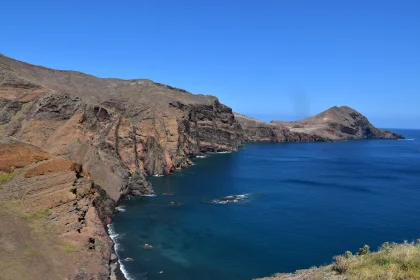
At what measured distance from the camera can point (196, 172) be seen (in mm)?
112312

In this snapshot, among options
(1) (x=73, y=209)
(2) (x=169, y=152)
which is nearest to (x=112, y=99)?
(2) (x=169, y=152)

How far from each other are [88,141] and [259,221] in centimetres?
3566

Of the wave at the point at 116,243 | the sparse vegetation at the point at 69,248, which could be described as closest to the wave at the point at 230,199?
the wave at the point at 116,243

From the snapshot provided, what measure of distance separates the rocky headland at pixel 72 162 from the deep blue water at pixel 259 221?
5549 mm

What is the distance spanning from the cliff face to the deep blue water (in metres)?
6.04

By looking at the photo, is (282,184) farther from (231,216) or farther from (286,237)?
(286,237)

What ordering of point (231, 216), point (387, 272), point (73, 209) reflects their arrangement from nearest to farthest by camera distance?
point (387, 272), point (73, 209), point (231, 216)

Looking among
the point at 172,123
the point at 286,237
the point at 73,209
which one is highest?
the point at 172,123

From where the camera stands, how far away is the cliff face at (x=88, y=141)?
149 ft

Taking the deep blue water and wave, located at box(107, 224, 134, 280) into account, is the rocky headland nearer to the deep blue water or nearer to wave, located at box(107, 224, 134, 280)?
wave, located at box(107, 224, 134, 280)

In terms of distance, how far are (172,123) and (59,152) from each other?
6243 centimetres

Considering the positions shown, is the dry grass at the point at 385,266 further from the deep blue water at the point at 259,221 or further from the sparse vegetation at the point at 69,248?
the sparse vegetation at the point at 69,248

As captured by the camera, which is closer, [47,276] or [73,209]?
[47,276]

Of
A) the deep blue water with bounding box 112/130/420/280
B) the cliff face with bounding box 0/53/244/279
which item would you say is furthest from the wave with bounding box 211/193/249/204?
the cliff face with bounding box 0/53/244/279
